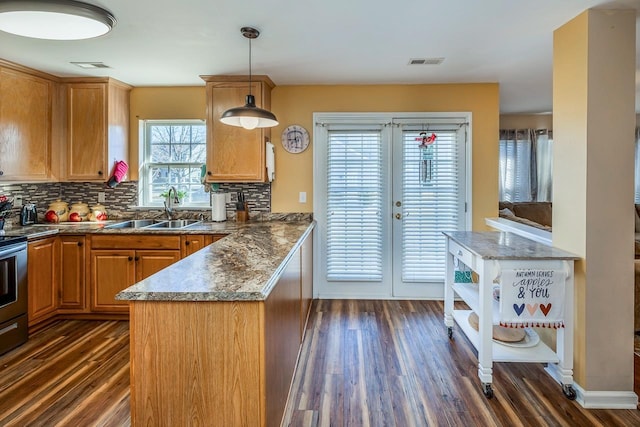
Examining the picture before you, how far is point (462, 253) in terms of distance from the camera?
9.51 ft

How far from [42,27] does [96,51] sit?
1.01 meters

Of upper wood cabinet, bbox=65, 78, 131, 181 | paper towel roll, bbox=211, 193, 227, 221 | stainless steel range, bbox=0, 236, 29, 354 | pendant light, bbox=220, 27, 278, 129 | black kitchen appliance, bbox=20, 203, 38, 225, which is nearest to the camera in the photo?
pendant light, bbox=220, 27, 278, 129

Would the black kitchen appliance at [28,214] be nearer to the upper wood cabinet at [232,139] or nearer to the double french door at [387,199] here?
the upper wood cabinet at [232,139]

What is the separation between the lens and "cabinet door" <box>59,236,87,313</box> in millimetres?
3572

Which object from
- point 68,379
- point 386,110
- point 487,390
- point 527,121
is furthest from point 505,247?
point 527,121

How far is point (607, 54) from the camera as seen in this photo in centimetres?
231

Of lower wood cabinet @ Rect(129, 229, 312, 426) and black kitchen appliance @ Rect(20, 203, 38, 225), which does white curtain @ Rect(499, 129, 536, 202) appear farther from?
black kitchen appliance @ Rect(20, 203, 38, 225)

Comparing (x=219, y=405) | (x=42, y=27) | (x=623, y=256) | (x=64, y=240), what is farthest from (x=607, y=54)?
(x=64, y=240)

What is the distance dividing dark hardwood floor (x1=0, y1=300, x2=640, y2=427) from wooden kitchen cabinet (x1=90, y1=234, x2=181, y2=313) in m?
0.29

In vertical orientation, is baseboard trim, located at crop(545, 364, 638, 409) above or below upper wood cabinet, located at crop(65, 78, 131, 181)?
below

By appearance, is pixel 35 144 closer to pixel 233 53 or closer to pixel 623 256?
pixel 233 53

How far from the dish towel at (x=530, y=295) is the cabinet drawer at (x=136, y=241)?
107 inches

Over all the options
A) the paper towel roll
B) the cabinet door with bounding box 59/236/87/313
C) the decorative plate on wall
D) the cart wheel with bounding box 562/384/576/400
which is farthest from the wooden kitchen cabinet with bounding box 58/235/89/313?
the cart wheel with bounding box 562/384/576/400

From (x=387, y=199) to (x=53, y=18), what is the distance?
124 inches
